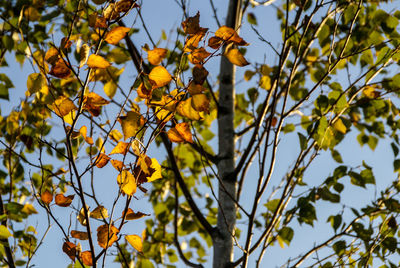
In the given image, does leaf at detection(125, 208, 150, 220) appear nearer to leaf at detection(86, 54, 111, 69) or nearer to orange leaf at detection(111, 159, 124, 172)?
orange leaf at detection(111, 159, 124, 172)

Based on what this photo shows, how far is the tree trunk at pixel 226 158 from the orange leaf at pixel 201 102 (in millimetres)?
560

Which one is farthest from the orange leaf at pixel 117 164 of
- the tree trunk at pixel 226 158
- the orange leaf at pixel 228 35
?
the tree trunk at pixel 226 158

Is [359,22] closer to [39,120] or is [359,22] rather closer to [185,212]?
[185,212]

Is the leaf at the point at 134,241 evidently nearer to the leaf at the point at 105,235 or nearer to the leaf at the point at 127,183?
the leaf at the point at 105,235

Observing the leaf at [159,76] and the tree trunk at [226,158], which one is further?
the tree trunk at [226,158]

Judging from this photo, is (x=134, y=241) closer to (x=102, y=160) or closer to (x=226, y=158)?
(x=102, y=160)

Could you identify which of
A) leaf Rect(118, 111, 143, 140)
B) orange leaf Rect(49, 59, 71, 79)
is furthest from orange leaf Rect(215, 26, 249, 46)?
orange leaf Rect(49, 59, 71, 79)

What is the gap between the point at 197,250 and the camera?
287cm

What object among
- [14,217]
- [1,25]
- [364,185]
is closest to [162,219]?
[14,217]

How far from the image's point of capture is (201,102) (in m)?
0.98

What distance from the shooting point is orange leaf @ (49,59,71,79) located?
1017 mm

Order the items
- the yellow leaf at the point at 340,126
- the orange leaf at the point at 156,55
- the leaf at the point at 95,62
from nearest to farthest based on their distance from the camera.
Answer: the leaf at the point at 95,62, the orange leaf at the point at 156,55, the yellow leaf at the point at 340,126

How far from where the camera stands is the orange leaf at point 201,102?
978 millimetres

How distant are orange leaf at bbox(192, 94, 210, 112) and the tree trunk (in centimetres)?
56
